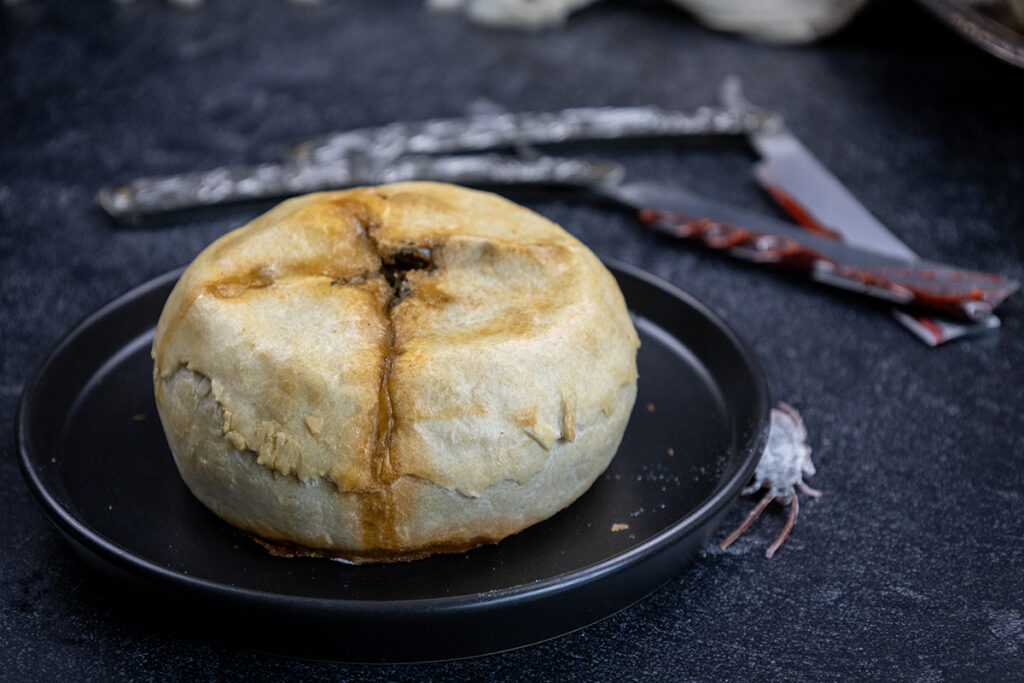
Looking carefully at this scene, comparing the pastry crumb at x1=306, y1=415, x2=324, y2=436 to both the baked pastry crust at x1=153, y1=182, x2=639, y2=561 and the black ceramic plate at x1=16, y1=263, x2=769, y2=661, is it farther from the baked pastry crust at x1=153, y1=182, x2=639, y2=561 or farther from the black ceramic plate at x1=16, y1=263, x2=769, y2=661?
the black ceramic plate at x1=16, y1=263, x2=769, y2=661

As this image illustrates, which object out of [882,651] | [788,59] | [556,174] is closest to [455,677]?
[882,651]

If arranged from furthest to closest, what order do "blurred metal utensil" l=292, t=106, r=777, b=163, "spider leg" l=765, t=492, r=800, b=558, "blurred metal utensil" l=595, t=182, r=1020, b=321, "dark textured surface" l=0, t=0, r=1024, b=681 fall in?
1. "blurred metal utensil" l=292, t=106, r=777, b=163
2. "blurred metal utensil" l=595, t=182, r=1020, b=321
3. "spider leg" l=765, t=492, r=800, b=558
4. "dark textured surface" l=0, t=0, r=1024, b=681

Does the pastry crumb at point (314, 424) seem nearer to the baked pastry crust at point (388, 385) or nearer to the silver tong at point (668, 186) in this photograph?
the baked pastry crust at point (388, 385)

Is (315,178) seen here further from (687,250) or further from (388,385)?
(388,385)

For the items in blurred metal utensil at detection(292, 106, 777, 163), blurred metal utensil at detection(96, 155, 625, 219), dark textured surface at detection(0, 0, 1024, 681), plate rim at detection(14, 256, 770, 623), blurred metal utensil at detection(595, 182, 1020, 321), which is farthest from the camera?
blurred metal utensil at detection(292, 106, 777, 163)

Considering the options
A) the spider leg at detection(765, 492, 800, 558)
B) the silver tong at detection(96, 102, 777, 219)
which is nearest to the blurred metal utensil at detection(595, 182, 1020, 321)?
the silver tong at detection(96, 102, 777, 219)

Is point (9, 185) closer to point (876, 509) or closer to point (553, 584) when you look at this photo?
point (553, 584)
